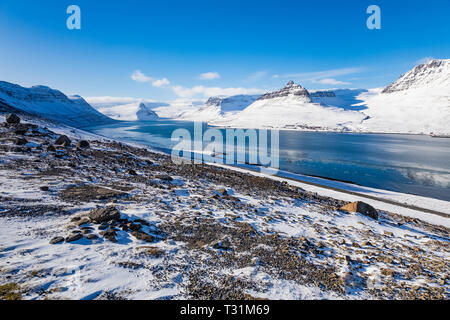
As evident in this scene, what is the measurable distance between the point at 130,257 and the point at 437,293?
9.24m

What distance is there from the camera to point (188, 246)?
759 centimetres

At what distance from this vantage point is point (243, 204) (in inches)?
523

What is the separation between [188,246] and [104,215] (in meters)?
3.60

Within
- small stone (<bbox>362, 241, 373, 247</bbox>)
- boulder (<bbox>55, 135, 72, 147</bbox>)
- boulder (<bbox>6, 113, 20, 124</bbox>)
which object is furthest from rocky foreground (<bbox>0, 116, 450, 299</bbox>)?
boulder (<bbox>6, 113, 20, 124</bbox>)

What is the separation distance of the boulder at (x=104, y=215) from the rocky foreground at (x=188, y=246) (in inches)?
1.5

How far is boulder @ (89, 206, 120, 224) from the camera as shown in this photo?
804 cm

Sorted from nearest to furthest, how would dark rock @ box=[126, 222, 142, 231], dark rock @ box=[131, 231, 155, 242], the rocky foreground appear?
the rocky foreground, dark rock @ box=[131, 231, 155, 242], dark rock @ box=[126, 222, 142, 231]

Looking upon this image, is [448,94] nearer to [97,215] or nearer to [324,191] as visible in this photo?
[324,191]

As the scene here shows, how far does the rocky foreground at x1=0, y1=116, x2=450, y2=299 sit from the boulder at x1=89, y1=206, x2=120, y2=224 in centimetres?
4

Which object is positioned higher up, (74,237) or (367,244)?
(74,237)

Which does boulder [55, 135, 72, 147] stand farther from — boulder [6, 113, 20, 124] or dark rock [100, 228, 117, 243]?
dark rock [100, 228, 117, 243]

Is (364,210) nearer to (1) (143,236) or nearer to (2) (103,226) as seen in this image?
(1) (143,236)

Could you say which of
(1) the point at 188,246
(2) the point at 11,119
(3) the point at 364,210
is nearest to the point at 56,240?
(1) the point at 188,246
